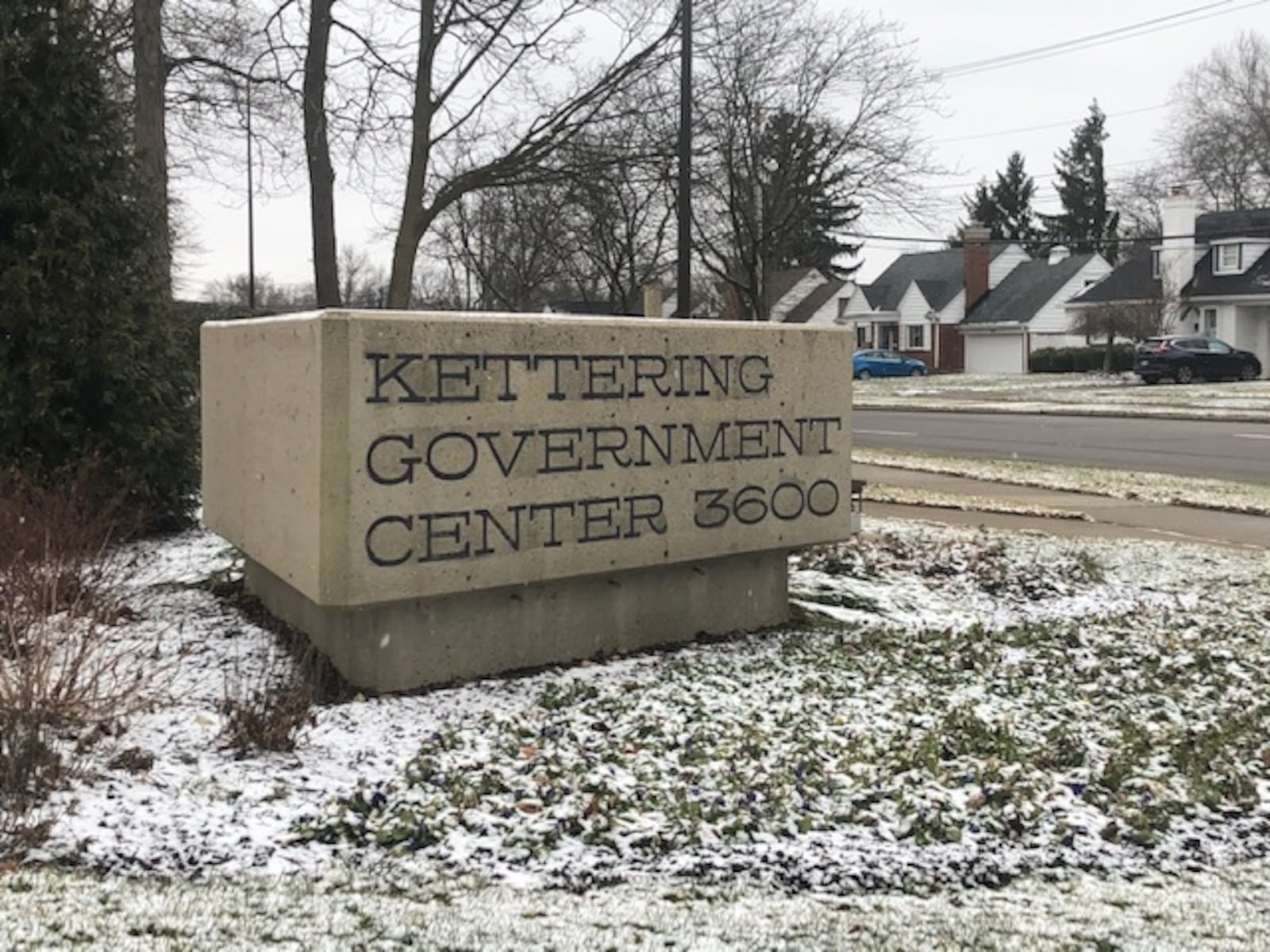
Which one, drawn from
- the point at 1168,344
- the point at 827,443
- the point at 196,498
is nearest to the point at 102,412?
the point at 196,498

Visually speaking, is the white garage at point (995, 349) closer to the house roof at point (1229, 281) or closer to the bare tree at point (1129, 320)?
the bare tree at point (1129, 320)

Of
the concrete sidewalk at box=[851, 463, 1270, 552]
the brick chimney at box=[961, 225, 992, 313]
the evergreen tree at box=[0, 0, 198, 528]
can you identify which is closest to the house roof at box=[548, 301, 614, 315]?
the brick chimney at box=[961, 225, 992, 313]

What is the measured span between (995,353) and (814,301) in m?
13.3

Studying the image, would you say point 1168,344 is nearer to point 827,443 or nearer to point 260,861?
point 827,443

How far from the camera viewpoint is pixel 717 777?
4836mm

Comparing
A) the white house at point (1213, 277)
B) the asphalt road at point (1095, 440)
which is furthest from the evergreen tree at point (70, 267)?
the white house at point (1213, 277)

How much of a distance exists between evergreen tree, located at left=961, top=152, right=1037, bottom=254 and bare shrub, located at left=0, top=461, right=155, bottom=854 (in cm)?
8351

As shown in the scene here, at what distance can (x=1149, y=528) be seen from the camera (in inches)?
454

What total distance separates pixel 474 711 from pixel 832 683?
67.0 inches

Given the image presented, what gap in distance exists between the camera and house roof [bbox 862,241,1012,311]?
60.6 m

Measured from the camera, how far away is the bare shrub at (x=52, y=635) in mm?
4383

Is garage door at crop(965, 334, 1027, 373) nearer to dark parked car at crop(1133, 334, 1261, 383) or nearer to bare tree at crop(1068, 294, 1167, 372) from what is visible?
bare tree at crop(1068, 294, 1167, 372)

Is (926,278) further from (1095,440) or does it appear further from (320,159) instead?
(320,159)

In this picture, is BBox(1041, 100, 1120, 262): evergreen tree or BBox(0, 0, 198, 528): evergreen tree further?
BBox(1041, 100, 1120, 262): evergreen tree
